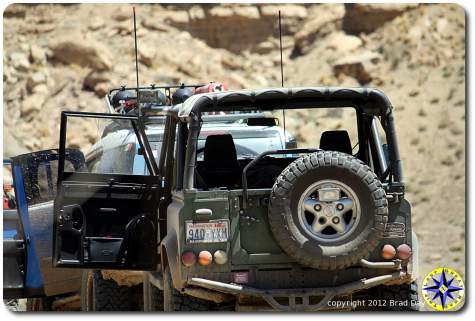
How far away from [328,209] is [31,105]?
17.7 m

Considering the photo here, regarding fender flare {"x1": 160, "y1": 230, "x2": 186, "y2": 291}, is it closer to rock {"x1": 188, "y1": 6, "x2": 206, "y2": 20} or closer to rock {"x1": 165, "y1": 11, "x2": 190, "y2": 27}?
rock {"x1": 165, "y1": 11, "x2": 190, "y2": 27}

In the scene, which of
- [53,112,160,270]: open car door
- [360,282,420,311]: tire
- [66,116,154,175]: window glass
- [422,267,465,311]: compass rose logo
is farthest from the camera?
[66,116,154,175]: window glass

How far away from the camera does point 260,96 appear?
6.98 metres

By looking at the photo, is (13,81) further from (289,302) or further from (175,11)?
(289,302)

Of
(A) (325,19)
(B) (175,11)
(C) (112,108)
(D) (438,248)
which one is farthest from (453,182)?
(C) (112,108)

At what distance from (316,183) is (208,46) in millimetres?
19555

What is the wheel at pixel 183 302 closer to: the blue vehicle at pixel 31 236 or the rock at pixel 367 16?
the blue vehicle at pixel 31 236

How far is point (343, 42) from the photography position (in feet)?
87.8

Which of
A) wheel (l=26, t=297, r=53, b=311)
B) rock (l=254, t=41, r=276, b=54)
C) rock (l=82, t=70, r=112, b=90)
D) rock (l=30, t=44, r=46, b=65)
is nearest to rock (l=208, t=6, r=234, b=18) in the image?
rock (l=254, t=41, r=276, b=54)

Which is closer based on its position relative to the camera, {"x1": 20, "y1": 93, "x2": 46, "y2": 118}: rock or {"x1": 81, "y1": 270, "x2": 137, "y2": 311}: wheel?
{"x1": 81, "y1": 270, "x2": 137, "y2": 311}: wheel

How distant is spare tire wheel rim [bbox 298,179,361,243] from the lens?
6656 mm

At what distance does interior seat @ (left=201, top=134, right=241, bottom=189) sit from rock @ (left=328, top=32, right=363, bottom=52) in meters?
19.2

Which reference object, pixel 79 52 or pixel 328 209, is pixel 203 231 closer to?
pixel 328 209

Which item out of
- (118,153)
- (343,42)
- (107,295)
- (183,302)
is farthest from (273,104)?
(343,42)
